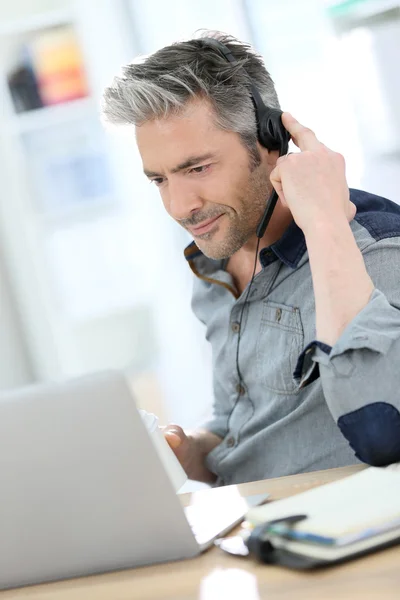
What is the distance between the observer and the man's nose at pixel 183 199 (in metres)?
1.55

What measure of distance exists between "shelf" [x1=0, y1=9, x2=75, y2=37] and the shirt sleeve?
2.65 meters

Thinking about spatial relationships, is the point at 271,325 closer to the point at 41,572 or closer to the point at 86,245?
the point at 41,572

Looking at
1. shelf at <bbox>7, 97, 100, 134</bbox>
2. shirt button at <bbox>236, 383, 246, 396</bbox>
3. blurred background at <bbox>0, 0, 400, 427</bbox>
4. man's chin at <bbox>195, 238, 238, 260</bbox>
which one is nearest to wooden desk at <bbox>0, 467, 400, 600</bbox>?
shirt button at <bbox>236, 383, 246, 396</bbox>

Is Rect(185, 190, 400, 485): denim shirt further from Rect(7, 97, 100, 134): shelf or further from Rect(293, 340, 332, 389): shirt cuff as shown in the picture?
Rect(7, 97, 100, 134): shelf

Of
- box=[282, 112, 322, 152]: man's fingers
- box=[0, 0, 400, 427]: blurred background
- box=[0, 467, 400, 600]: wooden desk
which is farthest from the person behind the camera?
box=[0, 0, 400, 427]: blurred background

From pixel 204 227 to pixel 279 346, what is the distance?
28 cm

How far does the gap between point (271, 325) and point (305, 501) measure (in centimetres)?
63

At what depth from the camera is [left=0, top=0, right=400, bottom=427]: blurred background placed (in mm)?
3018

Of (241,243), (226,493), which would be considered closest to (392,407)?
(226,493)

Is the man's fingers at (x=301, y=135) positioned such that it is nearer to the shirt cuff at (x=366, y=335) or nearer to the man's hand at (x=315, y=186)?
the man's hand at (x=315, y=186)

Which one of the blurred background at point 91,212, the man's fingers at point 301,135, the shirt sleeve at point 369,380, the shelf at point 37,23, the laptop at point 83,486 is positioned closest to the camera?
the laptop at point 83,486

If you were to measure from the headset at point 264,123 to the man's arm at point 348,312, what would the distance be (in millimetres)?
167

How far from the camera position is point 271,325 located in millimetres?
1482

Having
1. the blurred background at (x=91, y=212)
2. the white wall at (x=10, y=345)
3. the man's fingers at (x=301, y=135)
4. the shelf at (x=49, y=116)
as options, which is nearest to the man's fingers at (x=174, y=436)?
the man's fingers at (x=301, y=135)
